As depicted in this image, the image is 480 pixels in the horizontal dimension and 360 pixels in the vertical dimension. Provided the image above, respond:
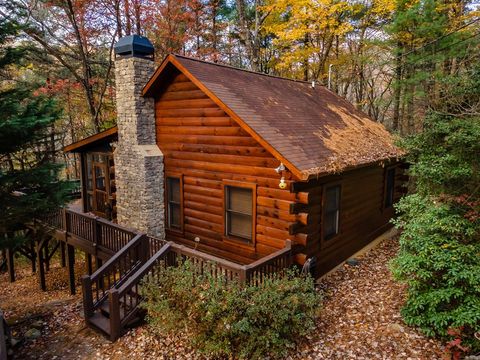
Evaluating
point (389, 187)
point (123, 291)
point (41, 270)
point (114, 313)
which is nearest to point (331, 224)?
point (389, 187)

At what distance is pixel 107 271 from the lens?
8.06 m

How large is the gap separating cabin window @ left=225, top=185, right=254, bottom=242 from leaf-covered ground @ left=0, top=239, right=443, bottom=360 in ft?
7.96

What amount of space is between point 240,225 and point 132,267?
2928 mm

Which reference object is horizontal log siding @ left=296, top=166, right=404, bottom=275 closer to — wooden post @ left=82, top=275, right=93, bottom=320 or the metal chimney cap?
wooden post @ left=82, top=275, right=93, bottom=320

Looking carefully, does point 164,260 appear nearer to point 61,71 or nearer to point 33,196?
point 33,196

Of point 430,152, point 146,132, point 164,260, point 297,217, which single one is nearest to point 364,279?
point 297,217

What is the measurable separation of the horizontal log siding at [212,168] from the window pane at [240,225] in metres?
0.27

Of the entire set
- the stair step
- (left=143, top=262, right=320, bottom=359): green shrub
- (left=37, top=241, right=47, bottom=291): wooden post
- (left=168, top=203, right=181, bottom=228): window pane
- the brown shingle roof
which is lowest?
(left=37, top=241, right=47, bottom=291): wooden post

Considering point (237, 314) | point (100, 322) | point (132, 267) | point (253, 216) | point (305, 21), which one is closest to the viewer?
point (237, 314)

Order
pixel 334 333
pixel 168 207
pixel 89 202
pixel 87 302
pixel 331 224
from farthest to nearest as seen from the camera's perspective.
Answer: pixel 89 202 < pixel 168 207 < pixel 331 224 < pixel 87 302 < pixel 334 333

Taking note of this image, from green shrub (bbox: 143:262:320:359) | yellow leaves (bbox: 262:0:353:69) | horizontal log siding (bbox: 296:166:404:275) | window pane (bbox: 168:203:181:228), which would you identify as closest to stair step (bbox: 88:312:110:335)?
green shrub (bbox: 143:262:320:359)

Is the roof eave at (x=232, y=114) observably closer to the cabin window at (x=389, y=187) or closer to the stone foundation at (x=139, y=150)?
the stone foundation at (x=139, y=150)

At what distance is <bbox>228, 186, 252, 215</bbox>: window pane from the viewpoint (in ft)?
28.0

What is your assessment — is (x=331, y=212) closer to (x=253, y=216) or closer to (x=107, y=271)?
(x=253, y=216)
